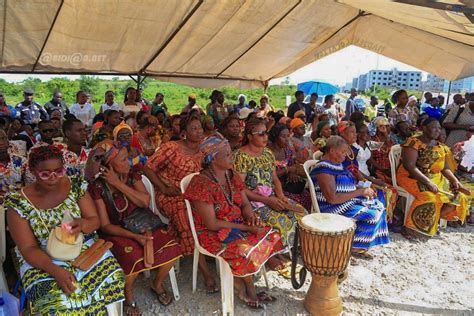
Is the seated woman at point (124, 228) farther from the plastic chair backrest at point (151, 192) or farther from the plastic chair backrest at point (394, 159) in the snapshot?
the plastic chair backrest at point (394, 159)

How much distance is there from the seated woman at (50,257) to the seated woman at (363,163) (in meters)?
2.81

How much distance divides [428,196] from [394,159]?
622 mm

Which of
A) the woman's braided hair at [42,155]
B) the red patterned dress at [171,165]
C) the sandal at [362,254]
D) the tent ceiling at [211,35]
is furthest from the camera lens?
the tent ceiling at [211,35]

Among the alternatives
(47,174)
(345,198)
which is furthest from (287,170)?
(47,174)

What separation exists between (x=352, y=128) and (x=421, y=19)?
2.10 m

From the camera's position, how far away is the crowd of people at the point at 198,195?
92.1 inches

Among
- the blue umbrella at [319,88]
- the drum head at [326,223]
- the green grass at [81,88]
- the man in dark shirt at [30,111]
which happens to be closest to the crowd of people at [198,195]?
the drum head at [326,223]

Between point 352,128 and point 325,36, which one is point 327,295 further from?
point 325,36

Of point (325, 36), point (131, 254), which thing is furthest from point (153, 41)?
point (131, 254)

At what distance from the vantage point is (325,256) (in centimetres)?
279

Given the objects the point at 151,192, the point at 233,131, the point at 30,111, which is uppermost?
the point at 30,111

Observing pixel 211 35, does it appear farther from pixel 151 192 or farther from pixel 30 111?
pixel 151 192

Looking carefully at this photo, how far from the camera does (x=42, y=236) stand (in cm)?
240

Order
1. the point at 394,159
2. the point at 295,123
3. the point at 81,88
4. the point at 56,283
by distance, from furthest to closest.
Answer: the point at 81,88, the point at 295,123, the point at 394,159, the point at 56,283
